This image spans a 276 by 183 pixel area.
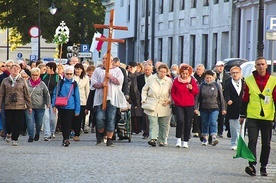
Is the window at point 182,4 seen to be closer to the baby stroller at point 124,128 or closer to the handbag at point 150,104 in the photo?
the baby stroller at point 124,128

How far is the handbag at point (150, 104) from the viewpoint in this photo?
20.6 meters

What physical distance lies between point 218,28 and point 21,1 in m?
24.1

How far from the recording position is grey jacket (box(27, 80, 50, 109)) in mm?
21734

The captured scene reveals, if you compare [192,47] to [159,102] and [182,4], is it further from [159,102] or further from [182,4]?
[159,102]

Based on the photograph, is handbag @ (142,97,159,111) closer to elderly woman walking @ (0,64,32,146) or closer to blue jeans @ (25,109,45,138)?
elderly woman walking @ (0,64,32,146)

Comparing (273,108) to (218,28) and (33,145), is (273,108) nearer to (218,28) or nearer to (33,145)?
(33,145)

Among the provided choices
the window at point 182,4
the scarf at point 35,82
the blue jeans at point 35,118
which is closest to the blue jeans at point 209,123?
the blue jeans at point 35,118

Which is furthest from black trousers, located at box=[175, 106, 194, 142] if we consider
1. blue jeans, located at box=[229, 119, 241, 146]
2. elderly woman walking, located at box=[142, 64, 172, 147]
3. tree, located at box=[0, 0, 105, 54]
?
tree, located at box=[0, 0, 105, 54]

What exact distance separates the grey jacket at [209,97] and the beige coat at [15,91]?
3547mm

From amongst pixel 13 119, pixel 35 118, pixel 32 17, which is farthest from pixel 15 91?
pixel 32 17

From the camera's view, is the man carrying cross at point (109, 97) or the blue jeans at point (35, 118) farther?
the blue jeans at point (35, 118)

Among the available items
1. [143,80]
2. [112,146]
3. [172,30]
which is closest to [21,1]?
[172,30]

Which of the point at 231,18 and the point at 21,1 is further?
the point at 21,1

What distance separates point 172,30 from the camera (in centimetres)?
5603
